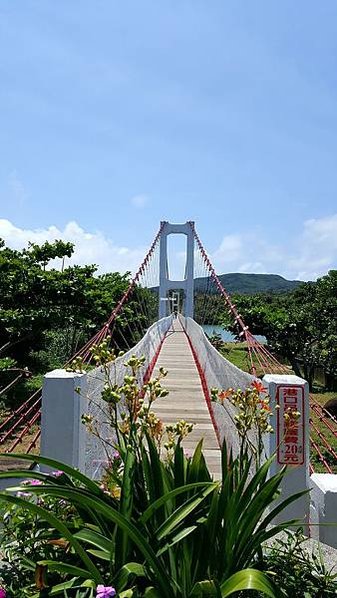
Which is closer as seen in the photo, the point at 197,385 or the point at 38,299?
A: the point at 197,385

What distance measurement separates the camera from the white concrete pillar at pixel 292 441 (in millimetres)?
2274

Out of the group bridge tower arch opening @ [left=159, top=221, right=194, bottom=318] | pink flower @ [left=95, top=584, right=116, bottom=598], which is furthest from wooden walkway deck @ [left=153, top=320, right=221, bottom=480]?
bridge tower arch opening @ [left=159, top=221, right=194, bottom=318]

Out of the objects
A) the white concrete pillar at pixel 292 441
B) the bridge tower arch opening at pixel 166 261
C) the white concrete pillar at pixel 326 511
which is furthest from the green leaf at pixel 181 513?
the bridge tower arch opening at pixel 166 261

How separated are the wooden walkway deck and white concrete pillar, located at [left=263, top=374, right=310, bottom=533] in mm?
863

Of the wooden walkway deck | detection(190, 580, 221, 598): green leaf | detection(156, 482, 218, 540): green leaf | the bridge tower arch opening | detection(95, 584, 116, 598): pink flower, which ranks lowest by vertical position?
the wooden walkway deck

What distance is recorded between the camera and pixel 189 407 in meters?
5.03

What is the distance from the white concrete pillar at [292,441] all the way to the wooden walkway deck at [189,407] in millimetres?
863

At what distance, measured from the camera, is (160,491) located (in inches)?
53.2

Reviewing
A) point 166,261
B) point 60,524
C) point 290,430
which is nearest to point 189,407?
point 290,430

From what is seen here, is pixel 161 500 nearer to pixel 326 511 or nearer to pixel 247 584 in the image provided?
pixel 247 584

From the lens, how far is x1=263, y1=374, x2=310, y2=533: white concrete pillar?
2.27 m

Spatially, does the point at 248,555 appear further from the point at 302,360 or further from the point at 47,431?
the point at 302,360

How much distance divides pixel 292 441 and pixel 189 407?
279 cm

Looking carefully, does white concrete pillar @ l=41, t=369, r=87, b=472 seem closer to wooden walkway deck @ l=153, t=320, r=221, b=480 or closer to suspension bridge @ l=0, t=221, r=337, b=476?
suspension bridge @ l=0, t=221, r=337, b=476
